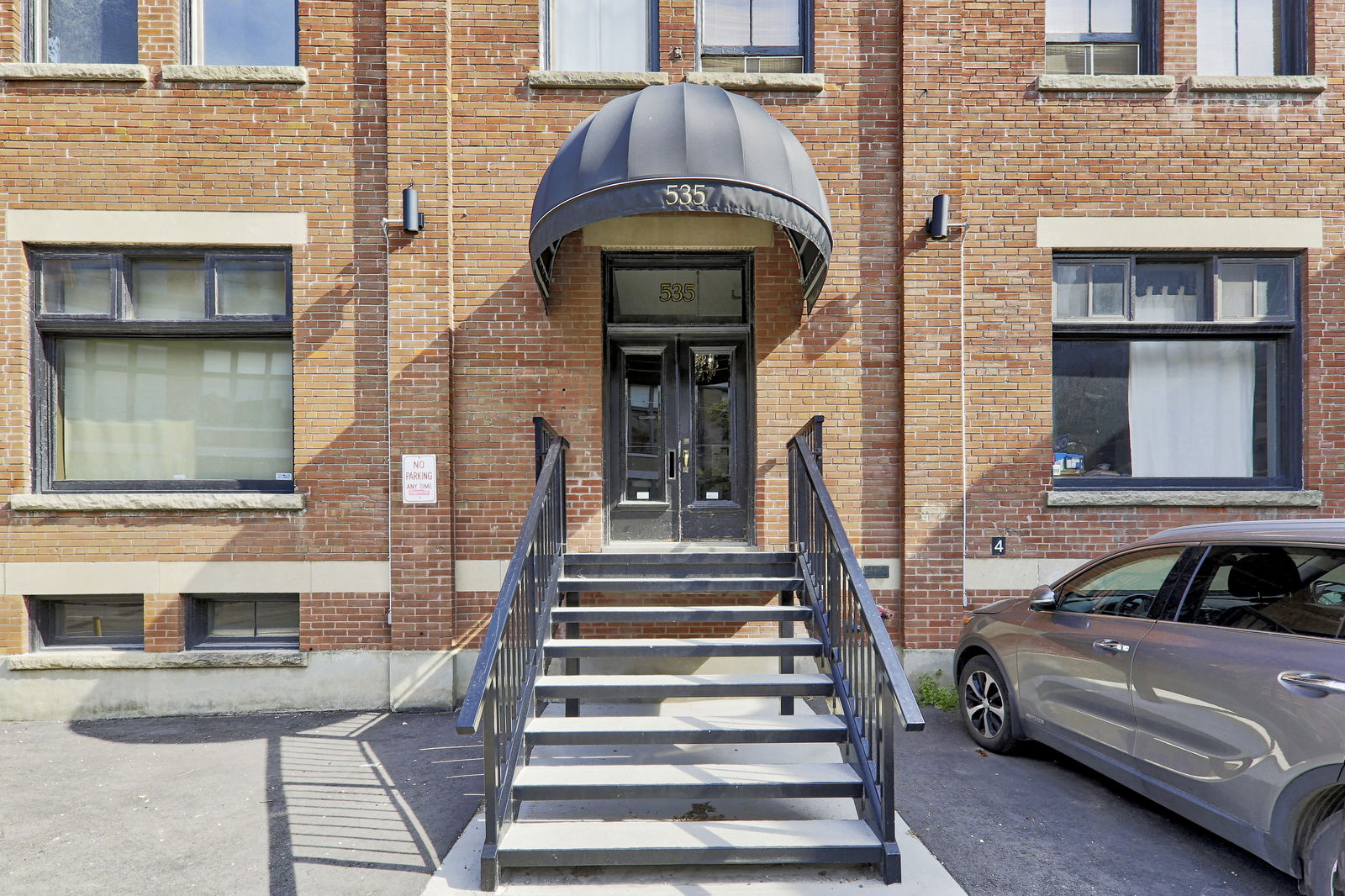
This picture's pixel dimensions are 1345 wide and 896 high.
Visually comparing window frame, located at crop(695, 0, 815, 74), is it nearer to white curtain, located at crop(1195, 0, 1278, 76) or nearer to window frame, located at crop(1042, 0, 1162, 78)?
window frame, located at crop(1042, 0, 1162, 78)

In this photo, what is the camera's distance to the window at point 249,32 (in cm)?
660

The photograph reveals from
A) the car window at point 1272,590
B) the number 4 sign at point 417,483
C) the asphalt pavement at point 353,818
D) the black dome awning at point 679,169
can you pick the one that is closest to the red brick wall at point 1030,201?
Answer: the black dome awning at point 679,169

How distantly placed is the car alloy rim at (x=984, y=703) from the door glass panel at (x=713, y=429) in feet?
8.26

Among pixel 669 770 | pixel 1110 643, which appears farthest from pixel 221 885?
pixel 1110 643

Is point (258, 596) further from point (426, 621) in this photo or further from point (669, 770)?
point (669, 770)

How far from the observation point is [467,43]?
637 cm

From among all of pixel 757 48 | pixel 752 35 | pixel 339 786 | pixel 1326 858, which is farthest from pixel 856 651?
pixel 752 35

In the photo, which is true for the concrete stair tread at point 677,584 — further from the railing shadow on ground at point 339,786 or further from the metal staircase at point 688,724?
the railing shadow on ground at point 339,786

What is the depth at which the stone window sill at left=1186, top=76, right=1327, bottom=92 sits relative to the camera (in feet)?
21.0

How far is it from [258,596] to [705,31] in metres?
6.66

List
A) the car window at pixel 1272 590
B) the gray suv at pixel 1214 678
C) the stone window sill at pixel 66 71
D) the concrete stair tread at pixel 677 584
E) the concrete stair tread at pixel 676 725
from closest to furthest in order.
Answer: the gray suv at pixel 1214 678, the car window at pixel 1272 590, the concrete stair tread at pixel 676 725, the concrete stair tread at pixel 677 584, the stone window sill at pixel 66 71

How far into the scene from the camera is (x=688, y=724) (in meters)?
4.33

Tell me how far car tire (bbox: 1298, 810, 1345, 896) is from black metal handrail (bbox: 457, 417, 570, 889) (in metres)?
3.80

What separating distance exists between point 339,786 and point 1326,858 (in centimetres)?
538
